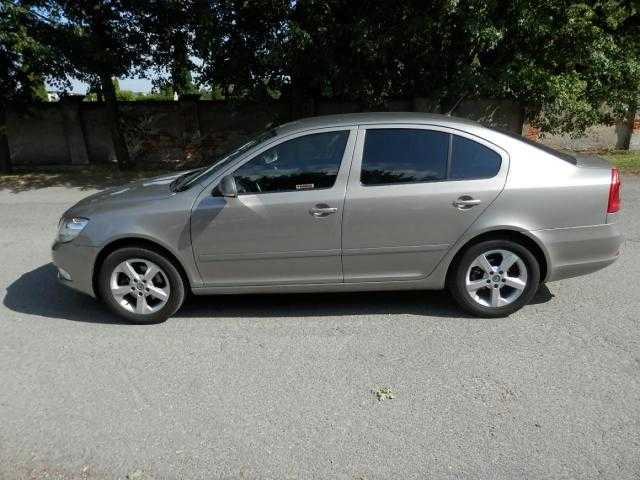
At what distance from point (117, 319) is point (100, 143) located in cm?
1064

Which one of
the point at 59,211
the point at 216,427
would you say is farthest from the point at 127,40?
the point at 216,427

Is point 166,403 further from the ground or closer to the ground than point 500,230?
closer to the ground

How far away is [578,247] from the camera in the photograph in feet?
12.6

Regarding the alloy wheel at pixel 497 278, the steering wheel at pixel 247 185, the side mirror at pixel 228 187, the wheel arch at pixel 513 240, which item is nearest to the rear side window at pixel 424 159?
the wheel arch at pixel 513 240

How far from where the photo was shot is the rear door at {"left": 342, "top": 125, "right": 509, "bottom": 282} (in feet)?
12.3

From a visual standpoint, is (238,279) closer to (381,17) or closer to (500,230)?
(500,230)

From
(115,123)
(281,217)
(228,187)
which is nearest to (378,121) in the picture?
(281,217)

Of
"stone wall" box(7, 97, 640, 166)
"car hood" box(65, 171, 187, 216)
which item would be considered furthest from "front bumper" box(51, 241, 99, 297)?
"stone wall" box(7, 97, 640, 166)

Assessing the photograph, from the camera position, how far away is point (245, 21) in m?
10.5

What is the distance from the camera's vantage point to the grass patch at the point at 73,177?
1069 cm

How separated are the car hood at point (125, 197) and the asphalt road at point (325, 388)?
2.91 ft

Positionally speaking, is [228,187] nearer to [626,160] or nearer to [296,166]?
[296,166]

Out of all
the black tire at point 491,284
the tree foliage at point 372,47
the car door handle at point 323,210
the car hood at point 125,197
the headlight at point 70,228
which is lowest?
the black tire at point 491,284

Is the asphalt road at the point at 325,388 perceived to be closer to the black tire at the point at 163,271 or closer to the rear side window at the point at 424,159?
the black tire at the point at 163,271
